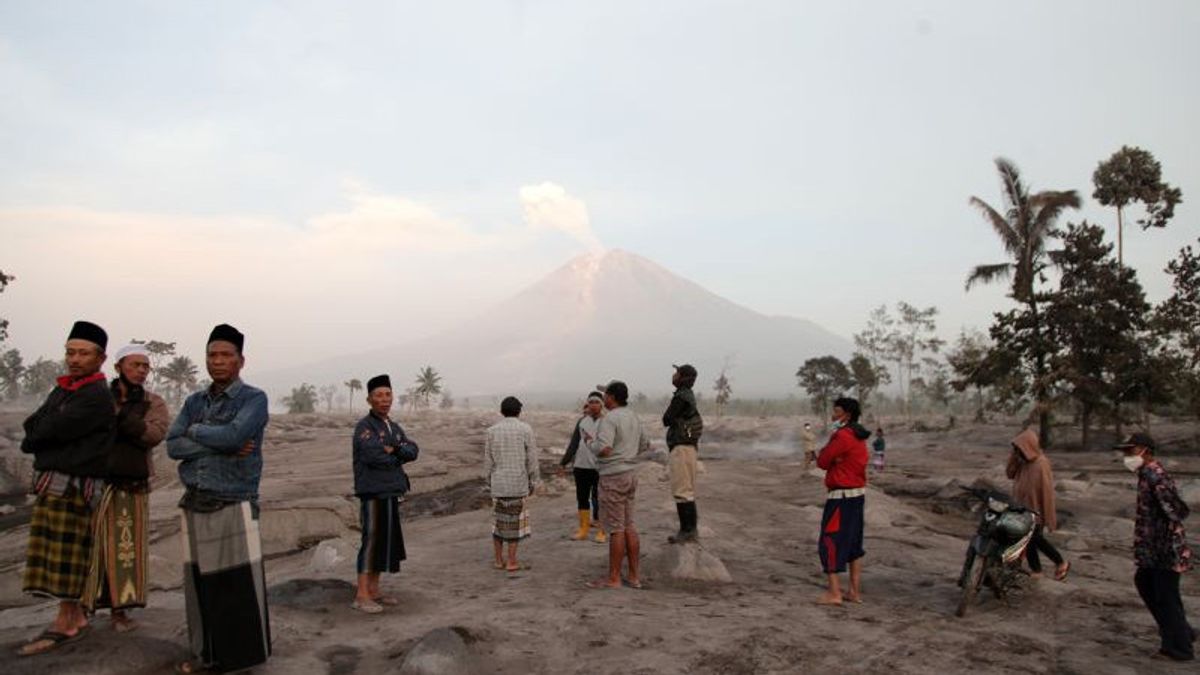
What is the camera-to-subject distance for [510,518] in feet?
23.9

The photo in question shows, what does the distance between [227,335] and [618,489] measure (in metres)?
3.66

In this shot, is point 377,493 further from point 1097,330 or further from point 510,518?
point 1097,330

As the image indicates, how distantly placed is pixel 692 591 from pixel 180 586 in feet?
20.7

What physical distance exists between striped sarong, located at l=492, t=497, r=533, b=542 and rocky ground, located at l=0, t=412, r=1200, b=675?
0.41 m

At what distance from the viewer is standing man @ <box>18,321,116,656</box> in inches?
164

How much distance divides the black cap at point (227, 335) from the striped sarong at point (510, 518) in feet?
11.4

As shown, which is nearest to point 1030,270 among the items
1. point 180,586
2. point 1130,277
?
point 1130,277

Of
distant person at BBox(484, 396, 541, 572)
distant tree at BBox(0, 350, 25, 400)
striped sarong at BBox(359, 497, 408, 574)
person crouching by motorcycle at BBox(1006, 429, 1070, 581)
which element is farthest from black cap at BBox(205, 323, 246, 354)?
distant tree at BBox(0, 350, 25, 400)

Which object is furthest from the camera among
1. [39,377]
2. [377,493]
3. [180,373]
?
[39,377]

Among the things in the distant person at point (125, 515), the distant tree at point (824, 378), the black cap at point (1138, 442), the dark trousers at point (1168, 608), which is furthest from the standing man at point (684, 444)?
the distant tree at point (824, 378)

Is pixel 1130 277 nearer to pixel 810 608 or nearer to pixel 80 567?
pixel 810 608

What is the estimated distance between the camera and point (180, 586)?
8.64 meters

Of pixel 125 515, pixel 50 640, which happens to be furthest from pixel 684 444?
pixel 50 640

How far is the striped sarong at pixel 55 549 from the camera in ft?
13.8
